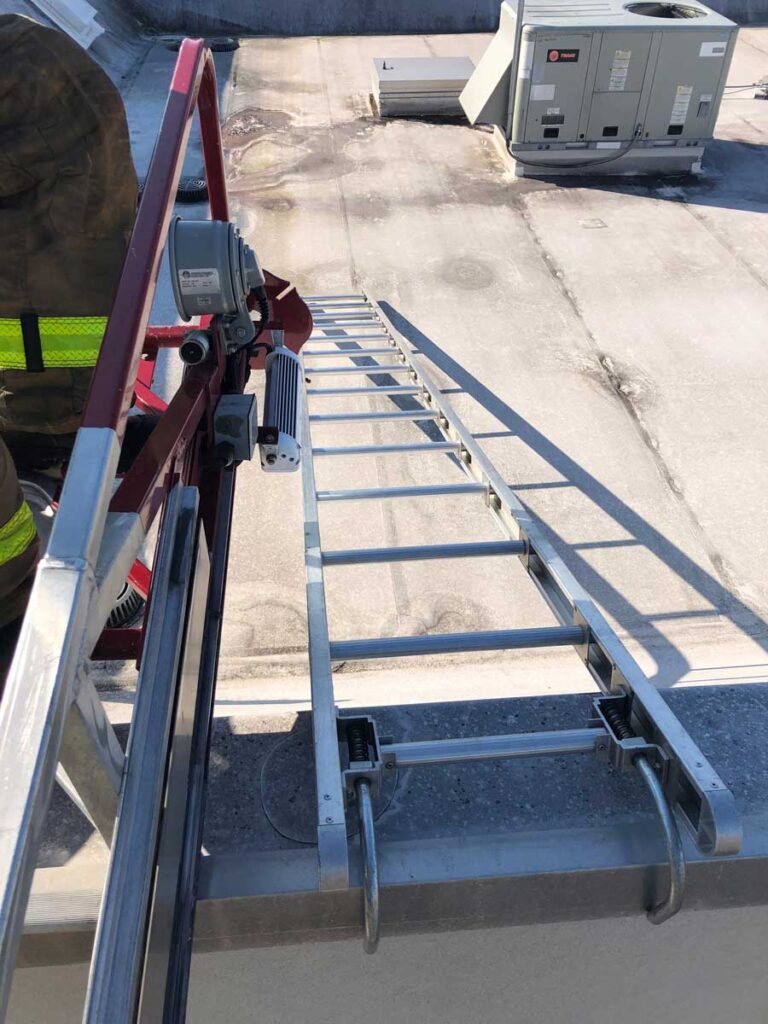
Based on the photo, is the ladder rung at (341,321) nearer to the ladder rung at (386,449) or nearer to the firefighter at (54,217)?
the ladder rung at (386,449)

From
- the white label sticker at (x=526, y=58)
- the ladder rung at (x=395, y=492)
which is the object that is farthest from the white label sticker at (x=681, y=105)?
the ladder rung at (x=395, y=492)

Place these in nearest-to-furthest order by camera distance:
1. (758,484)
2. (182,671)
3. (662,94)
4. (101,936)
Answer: (101,936) → (182,671) → (758,484) → (662,94)

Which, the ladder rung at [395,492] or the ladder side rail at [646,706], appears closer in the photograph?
the ladder side rail at [646,706]

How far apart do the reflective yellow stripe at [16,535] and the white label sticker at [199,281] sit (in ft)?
2.73

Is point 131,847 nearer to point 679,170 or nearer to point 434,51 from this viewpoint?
point 679,170

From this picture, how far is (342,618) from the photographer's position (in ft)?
13.1

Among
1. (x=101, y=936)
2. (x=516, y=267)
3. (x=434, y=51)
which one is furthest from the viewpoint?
(x=434, y=51)

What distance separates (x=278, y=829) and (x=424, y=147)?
9271 millimetres

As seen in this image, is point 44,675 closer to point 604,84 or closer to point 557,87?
point 557,87

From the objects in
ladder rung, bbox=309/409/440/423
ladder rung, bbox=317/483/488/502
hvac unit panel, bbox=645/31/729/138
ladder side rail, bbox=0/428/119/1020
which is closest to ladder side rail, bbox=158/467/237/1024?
ladder side rail, bbox=0/428/119/1020

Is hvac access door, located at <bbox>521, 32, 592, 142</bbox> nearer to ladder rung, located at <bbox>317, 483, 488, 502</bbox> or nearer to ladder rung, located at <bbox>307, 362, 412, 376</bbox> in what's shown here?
ladder rung, located at <bbox>307, 362, 412, 376</bbox>

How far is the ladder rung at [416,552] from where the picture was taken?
8.93 ft

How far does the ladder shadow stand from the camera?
151 inches

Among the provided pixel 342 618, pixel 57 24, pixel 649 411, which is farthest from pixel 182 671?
pixel 57 24
